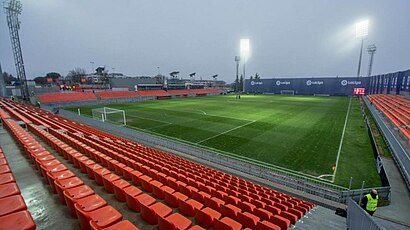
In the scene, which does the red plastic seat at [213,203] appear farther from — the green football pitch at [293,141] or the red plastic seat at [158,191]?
the green football pitch at [293,141]

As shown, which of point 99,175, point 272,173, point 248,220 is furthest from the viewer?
point 272,173

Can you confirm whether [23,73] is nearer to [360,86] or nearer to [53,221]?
[53,221]

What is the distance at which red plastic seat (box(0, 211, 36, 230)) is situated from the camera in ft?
→ 8.54

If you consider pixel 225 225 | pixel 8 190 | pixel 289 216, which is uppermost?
pixel 8 190

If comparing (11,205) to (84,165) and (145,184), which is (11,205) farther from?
(84,165)

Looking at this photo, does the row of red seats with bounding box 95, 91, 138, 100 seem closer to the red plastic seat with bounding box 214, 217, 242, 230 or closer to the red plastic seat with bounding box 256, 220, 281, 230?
the red plastic seat with bounding box 214, 217, 242, 230

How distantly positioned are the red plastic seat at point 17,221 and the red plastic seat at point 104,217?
79 cm

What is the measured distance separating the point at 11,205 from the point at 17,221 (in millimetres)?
625

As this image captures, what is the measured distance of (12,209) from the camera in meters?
3.03

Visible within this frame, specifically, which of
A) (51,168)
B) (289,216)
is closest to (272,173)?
(289,216)

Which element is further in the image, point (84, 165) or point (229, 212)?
point (84, 165)

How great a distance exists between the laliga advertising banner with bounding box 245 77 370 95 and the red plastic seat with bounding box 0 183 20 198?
74.6 m

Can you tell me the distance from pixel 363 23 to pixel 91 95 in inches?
2886

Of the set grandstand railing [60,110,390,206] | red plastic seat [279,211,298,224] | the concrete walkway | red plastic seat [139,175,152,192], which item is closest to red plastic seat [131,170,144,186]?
red plastic seat [139,175,152,192]
